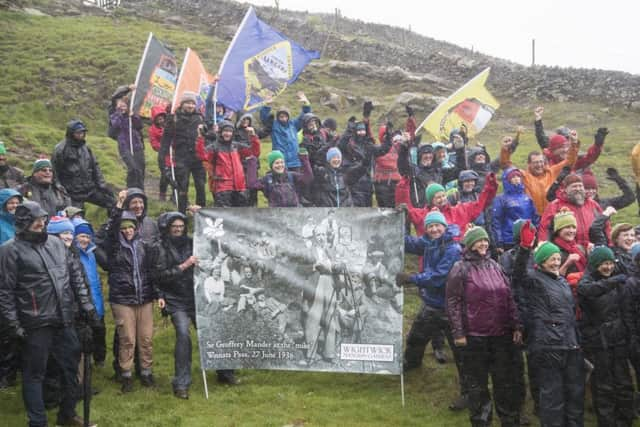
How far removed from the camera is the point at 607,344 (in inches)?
314

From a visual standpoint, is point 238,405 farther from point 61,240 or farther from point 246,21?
point 246,21

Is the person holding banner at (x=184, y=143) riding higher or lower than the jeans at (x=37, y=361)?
higher

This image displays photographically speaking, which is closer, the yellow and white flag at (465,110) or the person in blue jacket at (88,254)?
the person in blue jacket at (88,254)

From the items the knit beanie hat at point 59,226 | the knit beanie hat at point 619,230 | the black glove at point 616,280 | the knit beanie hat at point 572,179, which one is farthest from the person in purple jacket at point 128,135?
the black glove at point 616,280

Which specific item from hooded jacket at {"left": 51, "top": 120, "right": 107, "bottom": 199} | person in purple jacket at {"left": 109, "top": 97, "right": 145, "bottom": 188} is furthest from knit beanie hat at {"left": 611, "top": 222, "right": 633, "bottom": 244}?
person in purple jacket at {"left": 109, "top": 97, "right": 145, "bottom": 188}

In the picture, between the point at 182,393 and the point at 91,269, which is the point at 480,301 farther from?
the point at 91,269

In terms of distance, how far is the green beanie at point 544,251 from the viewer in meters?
7.74

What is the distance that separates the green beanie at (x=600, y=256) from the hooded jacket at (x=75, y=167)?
863 centimetres

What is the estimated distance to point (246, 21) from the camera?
13.8 meters

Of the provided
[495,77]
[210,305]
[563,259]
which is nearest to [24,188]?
[210,305]

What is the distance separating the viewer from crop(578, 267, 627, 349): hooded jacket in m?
7.93

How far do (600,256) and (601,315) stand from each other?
728 millimetres

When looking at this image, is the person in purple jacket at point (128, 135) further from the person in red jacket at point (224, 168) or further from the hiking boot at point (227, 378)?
the hiking boot at point (227, 378)

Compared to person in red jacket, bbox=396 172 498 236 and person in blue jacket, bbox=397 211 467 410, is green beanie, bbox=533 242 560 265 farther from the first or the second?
person in red jacket, bbox=396 172 498 236
